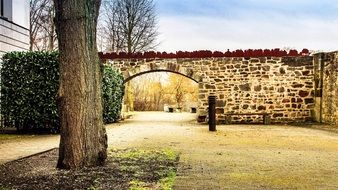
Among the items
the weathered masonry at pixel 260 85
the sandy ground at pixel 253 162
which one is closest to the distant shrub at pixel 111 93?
the weathered masonry at pixel 260 85

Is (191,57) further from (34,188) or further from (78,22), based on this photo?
(34,188)

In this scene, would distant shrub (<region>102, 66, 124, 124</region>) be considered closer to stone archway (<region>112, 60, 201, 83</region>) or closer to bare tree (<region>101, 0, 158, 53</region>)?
stone archway (<region>112, 60, 201, 83</region>)

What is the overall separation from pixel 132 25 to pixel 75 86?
23.4 meters

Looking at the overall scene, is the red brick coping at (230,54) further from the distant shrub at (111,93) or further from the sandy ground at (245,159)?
the sandy ground at (245,159)

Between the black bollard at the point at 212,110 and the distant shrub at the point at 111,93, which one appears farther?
the distant shrub at the point at 111,93

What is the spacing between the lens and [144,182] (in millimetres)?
5027

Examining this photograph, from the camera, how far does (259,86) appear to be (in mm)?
17516

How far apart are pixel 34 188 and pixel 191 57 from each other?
13.5 meters

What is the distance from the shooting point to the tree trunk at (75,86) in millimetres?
5926

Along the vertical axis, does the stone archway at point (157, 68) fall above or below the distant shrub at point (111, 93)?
above

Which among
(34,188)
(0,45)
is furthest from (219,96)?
(34,188)

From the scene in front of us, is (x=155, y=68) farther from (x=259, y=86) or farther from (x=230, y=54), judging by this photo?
(x=259, y=86)

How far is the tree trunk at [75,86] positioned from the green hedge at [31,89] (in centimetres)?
561

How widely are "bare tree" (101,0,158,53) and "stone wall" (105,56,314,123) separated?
38.1 feet
